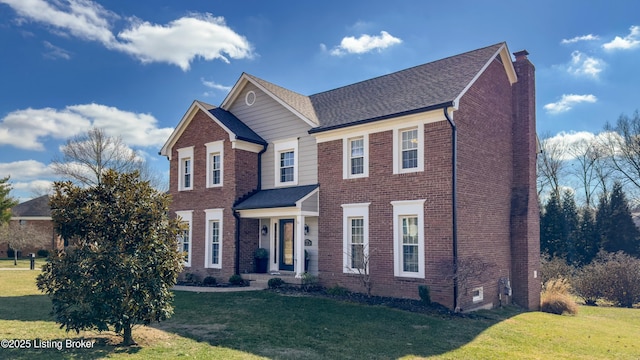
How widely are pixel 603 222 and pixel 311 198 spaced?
66.7ft

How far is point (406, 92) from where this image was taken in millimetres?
16438

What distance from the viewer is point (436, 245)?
13609 mm

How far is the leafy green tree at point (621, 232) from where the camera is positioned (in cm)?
2596

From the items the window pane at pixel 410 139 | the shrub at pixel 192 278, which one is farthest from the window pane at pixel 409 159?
the shrub at pixel 192 278

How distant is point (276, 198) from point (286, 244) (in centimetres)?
208

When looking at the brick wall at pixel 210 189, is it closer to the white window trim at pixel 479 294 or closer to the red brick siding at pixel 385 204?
the red brick siding at pixel 385 204

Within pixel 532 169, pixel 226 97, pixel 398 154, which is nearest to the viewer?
pixel 398 154

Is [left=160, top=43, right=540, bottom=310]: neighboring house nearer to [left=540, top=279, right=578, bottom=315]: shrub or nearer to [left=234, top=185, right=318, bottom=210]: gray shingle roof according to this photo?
[left=234, top=185, right=318, bottom=210]: gray shingle roof

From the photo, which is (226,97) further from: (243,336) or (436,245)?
(243,336)

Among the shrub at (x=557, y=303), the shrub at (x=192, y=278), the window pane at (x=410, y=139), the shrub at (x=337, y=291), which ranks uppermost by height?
the window pane at (x=410, y=139)

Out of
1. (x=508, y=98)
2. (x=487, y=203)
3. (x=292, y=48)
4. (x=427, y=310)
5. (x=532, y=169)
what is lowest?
(x=427, y=310)

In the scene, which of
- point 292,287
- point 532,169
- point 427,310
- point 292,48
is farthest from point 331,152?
point 532,169

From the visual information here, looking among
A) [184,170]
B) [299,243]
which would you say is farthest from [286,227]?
[184,170]

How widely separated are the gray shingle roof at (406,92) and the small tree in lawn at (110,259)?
345 inches
